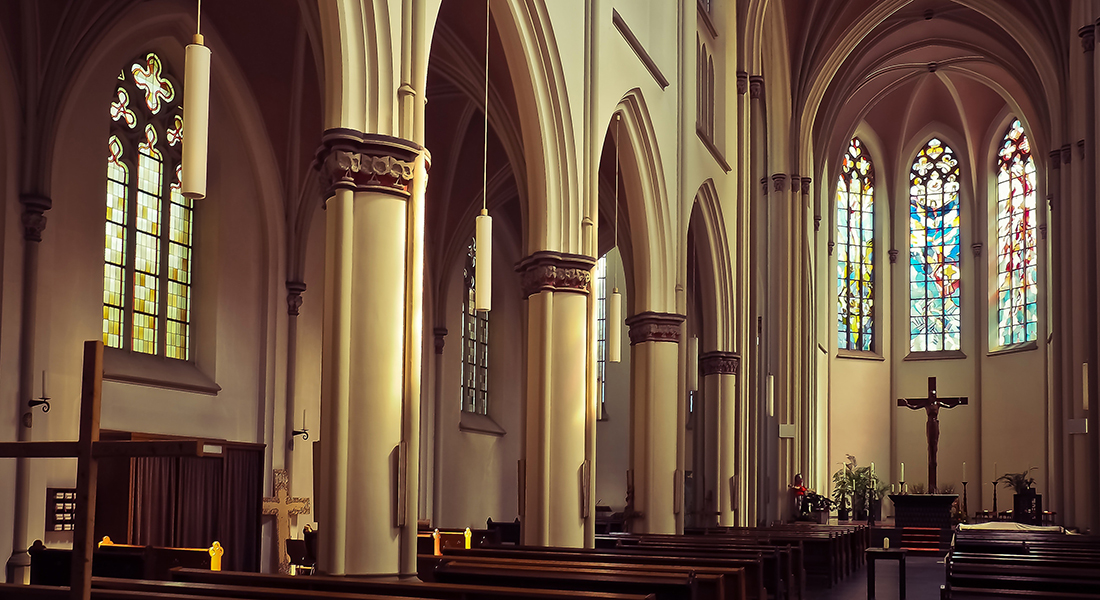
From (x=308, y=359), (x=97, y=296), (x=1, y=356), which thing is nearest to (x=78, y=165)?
(x=97, y=296)

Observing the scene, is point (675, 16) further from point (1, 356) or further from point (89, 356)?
point (89, 356)

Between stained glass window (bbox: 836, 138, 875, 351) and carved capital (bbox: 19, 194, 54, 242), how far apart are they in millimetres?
25176

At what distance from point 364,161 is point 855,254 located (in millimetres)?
27860

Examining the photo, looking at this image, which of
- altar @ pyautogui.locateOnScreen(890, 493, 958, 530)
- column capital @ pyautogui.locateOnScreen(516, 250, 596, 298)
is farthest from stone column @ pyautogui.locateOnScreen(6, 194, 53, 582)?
altar @ pyautogui.locateOnScreen(890, 493, 958, 530)

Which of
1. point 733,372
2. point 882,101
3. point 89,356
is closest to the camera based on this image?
point 89,356

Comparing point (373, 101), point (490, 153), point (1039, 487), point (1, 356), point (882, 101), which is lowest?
point (1039, 487)

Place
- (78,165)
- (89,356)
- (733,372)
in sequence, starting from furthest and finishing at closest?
(733,372) → (78,165) → (89,356)

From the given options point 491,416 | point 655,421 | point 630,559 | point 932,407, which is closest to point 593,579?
point 630,559

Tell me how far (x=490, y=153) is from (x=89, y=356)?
696 inches

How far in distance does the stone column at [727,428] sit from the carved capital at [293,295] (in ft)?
22.9

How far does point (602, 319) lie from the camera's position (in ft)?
90.8

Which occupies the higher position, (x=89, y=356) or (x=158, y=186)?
(x=158, y=186)

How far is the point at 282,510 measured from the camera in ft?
53.1

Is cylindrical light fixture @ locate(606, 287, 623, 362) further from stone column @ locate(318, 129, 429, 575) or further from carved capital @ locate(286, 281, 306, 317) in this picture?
carved capital @ locate(286, 281, 306, 317)
